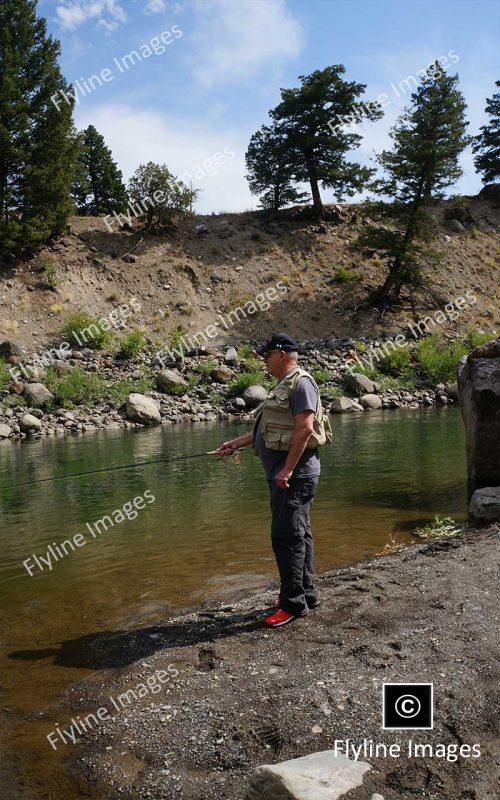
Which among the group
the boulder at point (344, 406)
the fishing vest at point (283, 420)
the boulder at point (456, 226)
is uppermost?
the boulder at point (456, 226)

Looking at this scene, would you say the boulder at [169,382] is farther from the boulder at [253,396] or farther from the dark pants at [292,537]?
the dark pants at [292,537]

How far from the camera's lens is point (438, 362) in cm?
3017

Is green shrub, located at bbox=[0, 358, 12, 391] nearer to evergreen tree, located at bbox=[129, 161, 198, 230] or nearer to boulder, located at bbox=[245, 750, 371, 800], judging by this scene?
evergreen tree, located at bbox=[129, 161, 198, 230]

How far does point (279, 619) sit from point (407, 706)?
1501 millimetres

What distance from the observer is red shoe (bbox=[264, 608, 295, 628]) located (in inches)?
186

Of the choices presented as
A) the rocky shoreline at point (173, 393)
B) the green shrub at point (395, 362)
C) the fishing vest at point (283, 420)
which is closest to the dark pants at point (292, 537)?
the fishing vest at point (283, 420)

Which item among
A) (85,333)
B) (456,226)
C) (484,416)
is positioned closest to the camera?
(484,416)

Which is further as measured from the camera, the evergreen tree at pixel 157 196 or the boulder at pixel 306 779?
the evergreen tree at pixel 157 196

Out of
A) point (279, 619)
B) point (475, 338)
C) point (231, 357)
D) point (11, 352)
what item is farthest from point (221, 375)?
point (279, 619)

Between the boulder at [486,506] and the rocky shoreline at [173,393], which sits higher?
the rocky shoreline at [173,393]

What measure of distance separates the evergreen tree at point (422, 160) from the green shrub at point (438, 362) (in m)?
6.04

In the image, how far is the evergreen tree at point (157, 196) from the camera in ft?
119

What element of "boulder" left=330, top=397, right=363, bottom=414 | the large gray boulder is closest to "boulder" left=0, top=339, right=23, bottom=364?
"boulder" left=330, top=397, right=363, bottom=414

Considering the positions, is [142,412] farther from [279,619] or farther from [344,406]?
[279,619]
